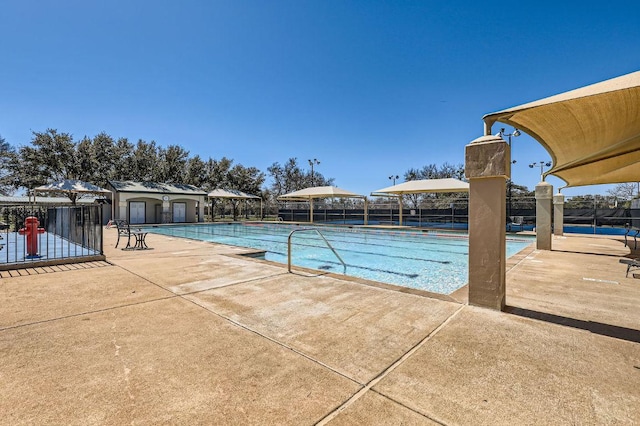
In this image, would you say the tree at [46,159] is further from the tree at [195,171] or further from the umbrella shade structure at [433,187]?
the umbrella shade structure at [433,187]

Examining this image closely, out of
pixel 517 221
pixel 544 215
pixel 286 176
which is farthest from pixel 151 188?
pixel 517 221

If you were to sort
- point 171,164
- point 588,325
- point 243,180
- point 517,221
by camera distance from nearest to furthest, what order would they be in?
point 588,325, point 517,221, point 171,164, point 243,180

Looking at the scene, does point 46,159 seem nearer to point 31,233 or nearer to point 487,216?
point 31,233

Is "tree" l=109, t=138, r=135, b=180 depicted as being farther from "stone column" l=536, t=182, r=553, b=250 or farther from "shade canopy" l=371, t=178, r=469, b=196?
"stone column" l=536, t=182, r=553, b=250

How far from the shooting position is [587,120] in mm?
4062

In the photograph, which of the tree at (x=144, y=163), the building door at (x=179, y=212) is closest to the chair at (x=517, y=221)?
the building door at (x=179, y=212)

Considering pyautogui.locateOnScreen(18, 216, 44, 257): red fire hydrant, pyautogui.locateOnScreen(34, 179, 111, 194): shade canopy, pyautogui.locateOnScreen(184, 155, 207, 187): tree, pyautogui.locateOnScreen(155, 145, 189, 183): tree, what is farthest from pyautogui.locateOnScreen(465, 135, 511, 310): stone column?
pyautogui.locateOnScreen(155, 145, 189, 183): tree

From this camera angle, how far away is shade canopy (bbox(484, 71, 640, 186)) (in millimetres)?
2707

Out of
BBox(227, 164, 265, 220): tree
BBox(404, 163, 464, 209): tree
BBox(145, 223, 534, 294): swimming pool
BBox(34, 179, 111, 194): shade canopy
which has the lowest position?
BBox(145, 223, 534, 294): swimming pool

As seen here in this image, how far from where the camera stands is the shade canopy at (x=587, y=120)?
271 centimetres

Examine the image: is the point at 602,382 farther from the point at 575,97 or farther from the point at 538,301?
the point at 575,97

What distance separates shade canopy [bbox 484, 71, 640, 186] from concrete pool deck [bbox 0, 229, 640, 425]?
7.00 ft

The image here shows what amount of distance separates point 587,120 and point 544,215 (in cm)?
509

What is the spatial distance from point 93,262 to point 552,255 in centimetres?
1047
